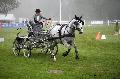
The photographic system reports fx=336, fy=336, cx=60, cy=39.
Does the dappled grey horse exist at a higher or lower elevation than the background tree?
lower

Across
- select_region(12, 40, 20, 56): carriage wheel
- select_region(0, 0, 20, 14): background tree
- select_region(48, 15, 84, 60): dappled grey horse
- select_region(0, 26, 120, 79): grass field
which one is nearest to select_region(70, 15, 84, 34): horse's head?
select_region(48, 15, 84, 60): dappled grey horse

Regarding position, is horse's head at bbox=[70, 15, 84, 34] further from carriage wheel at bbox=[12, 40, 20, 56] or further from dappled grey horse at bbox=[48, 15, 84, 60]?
carriage wheel at bbox=[12, 40, 20, 56]

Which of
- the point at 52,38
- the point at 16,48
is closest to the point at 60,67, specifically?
the point at 52,38

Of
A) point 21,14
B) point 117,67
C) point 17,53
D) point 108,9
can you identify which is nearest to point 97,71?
point 117,67

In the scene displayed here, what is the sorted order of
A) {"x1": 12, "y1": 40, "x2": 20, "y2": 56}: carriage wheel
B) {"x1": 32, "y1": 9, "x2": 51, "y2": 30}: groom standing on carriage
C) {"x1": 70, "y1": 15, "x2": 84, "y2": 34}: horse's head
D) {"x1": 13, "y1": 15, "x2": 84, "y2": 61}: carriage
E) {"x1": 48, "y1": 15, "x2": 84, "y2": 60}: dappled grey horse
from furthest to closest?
{"x1": 12, "y1": 40, "x2": 20, "y2": 56}: carriage wheel < {"x1": 32, "y1": 9, "x2": 51, "y2": 30}: groom standing on carriage < {"x1": 13, "y1": 15, "x2": 84, "y2": 61}: carriage < {"x1": 48, "y1": 15, "x2": 84, "y2": 60}: dappled grey horse < {"x1": 70, "y1": 15, "x2": 84, "y2": 34}: horse's head

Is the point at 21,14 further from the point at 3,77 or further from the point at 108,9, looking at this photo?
the point at 3,77

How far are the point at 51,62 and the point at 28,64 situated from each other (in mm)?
1439

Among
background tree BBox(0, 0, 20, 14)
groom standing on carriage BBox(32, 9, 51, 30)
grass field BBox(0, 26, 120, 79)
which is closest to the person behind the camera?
grass field BBox(0, 26, 120, 79)

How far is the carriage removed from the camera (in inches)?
744

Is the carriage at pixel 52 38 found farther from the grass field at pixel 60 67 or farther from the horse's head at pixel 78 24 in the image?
the grass field at pixel 60 67

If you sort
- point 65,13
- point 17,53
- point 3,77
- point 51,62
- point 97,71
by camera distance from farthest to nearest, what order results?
point 65,13 → point 17,53 → point 51,62 → point 97,71 → point 3,77

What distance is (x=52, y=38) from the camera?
64.5 feet

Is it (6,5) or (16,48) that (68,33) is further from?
(6,5)

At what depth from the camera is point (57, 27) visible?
781 inches
